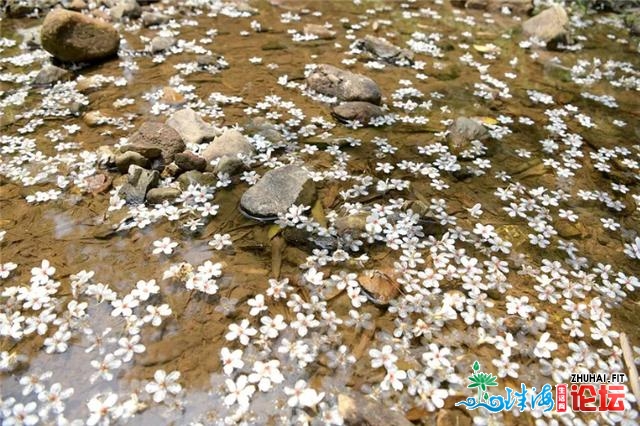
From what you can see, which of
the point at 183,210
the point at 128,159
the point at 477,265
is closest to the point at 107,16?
the point at 128,159

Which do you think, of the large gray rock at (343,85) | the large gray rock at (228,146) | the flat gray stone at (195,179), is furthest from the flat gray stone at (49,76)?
the large gray rock at (343,85)

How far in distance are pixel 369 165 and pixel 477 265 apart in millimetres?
2763

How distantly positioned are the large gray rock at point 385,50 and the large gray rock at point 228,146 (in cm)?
564

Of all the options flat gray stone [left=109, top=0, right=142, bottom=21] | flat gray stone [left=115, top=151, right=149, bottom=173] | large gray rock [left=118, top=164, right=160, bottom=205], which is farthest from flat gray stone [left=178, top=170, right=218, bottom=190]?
flat gray stone [left=109, top=0, right=142, bottom=21]

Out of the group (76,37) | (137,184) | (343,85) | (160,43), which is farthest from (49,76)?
(343,85)

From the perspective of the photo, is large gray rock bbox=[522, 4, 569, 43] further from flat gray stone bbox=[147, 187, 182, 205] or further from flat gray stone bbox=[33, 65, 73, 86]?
flat gray stone bbox=[33, 65, 73, 86]

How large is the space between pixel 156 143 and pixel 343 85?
4.34 m

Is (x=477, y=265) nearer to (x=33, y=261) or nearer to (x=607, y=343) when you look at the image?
(x=607, y=343)

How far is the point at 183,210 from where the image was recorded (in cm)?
684

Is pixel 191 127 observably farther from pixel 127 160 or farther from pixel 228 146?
pixel 127 160

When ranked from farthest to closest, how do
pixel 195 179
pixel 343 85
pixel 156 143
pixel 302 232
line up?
1. pixel 343 85
2. pixel 156 143
3. pixel 195 179
4. pixel 302 232

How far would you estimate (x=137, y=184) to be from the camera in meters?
7.08

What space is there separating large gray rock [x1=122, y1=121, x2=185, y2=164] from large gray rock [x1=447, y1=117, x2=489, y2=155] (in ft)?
16.9

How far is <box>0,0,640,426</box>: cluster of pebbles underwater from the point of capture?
4.82m
